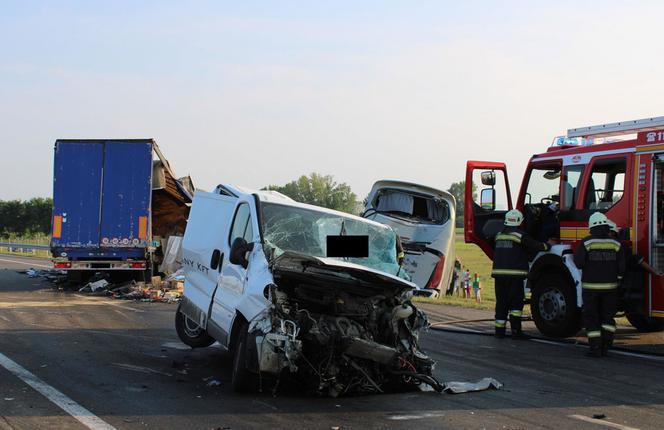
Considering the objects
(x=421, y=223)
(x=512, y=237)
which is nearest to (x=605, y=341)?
(x=512, y=237)

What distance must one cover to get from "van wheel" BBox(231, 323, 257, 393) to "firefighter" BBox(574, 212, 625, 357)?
16.1ft

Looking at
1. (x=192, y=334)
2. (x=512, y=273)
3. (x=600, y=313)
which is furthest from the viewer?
(x=512, y=273)

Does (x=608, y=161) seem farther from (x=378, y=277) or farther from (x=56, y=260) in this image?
(x=56, y=260)

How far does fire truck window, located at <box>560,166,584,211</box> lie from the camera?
11312 mm

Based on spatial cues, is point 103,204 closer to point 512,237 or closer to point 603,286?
point 512,237

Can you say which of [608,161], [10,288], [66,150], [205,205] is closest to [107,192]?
[66,150]

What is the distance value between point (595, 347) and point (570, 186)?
2.84 metres

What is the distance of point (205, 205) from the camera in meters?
9.19

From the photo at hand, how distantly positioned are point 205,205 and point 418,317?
3.27 metres

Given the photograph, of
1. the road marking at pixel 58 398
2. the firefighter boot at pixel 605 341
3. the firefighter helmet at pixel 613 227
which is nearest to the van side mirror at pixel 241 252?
the road marking at pixel 58 398

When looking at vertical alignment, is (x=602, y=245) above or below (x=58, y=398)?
above

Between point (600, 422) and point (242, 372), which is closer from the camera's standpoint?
point (600, 422)

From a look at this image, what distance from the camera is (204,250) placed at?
870 cm

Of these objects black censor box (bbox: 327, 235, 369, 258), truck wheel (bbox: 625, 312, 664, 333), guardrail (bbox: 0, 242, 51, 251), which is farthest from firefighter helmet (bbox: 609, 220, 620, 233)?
guardrail (bbox: 0, 242, 51, 251)
